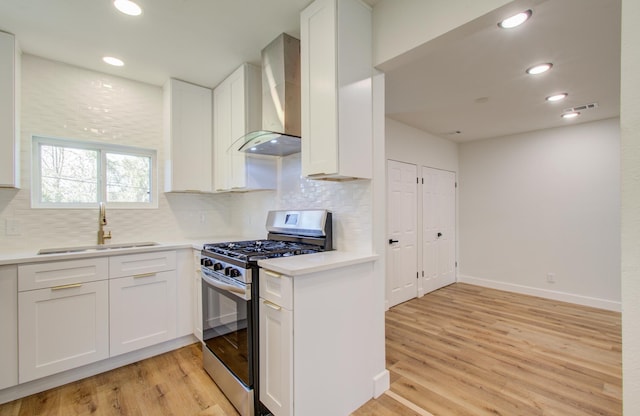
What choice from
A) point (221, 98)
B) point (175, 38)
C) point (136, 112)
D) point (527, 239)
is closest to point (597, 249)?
point (527, 239)

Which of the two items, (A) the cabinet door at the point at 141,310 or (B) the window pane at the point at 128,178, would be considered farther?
(B) the window pane at the point at 128,178

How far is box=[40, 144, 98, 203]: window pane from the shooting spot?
8.75ft

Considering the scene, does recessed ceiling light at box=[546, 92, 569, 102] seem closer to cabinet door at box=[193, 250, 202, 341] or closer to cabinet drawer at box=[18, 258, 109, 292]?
cabinet door at box=[193, 250, 202, 341]

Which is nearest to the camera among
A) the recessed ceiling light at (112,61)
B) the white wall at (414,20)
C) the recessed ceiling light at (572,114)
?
the white wall at (414,20)

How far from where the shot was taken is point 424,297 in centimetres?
430

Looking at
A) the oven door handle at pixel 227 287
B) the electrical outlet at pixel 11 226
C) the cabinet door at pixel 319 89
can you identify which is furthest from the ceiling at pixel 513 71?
the electrical outlet at pixel 11 226

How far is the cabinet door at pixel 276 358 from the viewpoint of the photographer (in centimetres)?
155

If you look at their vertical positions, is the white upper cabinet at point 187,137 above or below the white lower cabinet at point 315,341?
above

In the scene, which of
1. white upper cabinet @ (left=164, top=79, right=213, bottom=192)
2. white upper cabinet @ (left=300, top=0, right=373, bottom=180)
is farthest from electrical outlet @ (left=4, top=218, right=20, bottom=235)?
white upper cabinet @ (left=300, top=0, right=373, bottom=180)

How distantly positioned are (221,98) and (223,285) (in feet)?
6.85

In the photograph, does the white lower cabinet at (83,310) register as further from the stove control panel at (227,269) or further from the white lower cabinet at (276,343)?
the white lower cabinet at (276,343)

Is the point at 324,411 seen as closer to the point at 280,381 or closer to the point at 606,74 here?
the point at 280,381

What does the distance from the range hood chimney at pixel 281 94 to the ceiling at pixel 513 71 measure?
712mm

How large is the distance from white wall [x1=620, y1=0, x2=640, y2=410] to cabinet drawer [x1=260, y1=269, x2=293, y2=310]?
1284 millimetres
